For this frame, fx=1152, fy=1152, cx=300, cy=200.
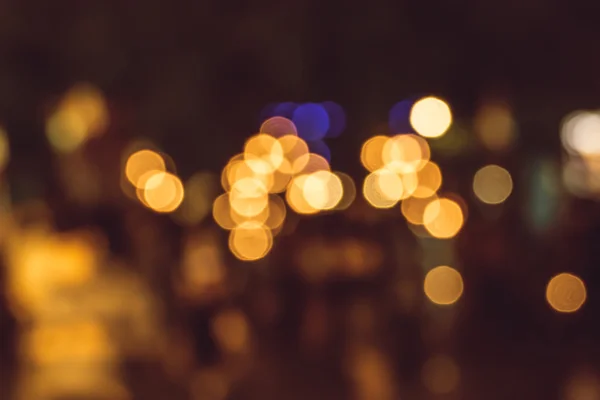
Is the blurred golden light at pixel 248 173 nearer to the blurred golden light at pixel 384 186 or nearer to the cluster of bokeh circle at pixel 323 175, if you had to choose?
the cluster of bokeh circle at pixel 323 175

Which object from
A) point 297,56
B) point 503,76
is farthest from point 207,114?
point 503,76

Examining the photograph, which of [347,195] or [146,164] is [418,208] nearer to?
[347,195]

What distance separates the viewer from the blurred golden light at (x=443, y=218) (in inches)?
445

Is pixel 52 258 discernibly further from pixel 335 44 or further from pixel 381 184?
pixel 381 184

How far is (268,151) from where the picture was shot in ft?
66.0

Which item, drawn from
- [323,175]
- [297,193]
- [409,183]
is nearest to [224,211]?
[297,193]

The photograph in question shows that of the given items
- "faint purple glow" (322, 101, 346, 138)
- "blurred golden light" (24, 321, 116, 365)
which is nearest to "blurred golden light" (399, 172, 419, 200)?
"faint purple glow" (322, 101, 346, 138)

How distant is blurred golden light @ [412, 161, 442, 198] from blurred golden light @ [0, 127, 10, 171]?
8.62m

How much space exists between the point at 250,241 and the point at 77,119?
447cm

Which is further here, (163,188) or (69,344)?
(163,188)

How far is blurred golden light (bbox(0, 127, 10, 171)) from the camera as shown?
819 cm

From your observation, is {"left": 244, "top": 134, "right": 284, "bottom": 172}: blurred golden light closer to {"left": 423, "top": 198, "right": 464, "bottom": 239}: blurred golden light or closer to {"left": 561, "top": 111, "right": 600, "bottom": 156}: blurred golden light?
{"left": 423, "top": 198, "right": 464, "bottom": 239}: blurred golden light

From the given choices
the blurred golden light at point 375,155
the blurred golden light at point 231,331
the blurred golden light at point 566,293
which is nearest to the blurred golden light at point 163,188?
the blurred golden light at point 375,155

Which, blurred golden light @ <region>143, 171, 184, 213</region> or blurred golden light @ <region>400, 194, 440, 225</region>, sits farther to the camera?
blurred golden light @ <region>400, 194, 440, 225</region>
